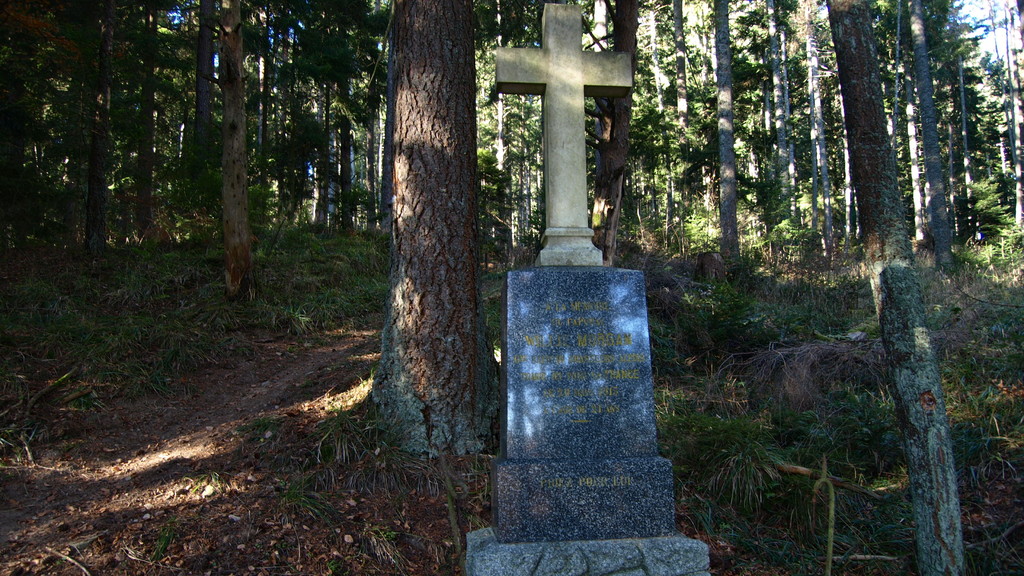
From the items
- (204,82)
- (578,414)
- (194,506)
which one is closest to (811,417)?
(578,414)

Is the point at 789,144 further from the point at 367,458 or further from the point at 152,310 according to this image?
the point at 367,458

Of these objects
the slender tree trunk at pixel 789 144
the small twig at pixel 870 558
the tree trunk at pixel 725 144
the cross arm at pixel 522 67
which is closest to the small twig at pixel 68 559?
the cross arm at pixel 522 67

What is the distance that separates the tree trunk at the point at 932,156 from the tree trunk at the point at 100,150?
62.1 ft

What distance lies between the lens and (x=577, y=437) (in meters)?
3.77

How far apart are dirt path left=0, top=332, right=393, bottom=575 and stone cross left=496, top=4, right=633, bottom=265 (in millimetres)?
2849

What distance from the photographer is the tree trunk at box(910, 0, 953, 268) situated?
52.0 ft

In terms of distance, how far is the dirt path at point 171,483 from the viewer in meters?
3.71

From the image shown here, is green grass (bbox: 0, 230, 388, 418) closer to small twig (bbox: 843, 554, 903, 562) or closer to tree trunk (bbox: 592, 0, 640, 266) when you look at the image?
tree trunk (bbox: 592, 0, 640, 266)

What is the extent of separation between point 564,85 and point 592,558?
3201mm

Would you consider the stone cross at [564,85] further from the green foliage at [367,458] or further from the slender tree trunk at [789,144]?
the slender tree trunk at [789,144]

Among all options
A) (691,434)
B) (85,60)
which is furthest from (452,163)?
(85,60)

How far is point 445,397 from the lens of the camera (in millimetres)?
4988

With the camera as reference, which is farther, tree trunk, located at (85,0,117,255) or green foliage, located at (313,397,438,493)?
tree trunk, located at (85,0,117,255)

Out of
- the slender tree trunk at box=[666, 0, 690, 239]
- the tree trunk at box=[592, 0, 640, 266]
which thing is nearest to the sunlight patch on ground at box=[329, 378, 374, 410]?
the tree trunk at box=[592, 0, 640, 266]
